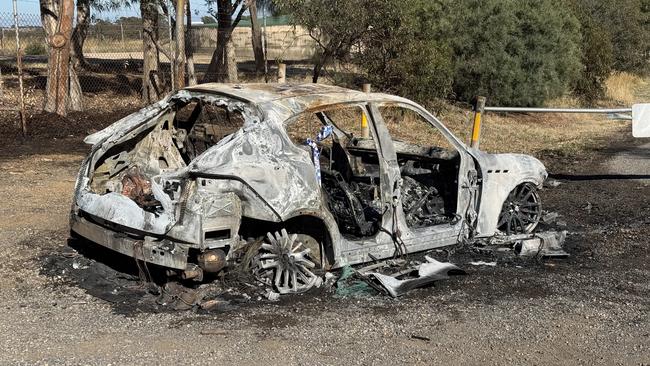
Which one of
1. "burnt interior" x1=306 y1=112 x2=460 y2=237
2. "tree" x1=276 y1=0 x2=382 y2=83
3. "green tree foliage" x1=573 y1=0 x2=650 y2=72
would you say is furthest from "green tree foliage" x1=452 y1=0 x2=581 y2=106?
"burnt interior" x1=306 y1=112 x2=460 y2=237

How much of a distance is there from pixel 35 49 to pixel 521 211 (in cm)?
3416

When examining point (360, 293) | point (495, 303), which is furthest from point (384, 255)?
point (495, 303)

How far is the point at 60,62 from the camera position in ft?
49.9

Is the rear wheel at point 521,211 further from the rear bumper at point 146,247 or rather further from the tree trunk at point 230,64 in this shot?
the tree trunk at point 230,64

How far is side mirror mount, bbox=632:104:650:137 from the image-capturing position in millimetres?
11016

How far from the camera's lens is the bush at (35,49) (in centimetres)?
3625

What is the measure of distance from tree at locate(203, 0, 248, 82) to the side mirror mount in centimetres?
1260

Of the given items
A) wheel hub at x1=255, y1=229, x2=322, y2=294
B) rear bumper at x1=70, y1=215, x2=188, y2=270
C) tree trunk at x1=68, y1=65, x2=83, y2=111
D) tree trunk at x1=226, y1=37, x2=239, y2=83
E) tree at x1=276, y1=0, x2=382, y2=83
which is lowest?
wheel hub at x1=255, y1=229, x2=322, y2=294

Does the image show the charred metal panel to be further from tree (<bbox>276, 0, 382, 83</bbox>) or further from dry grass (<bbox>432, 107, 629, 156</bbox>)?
tree (<bbox>276, 0, 382, 83</bbox>)

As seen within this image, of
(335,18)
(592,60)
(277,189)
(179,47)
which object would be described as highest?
(335,18)

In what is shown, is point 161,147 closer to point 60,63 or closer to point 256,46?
point 60,63

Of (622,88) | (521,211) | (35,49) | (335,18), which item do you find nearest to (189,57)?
(335,18)

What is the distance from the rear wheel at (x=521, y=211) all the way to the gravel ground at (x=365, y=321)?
0.51m

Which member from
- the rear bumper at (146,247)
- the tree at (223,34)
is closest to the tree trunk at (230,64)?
the tree at (223,34)
